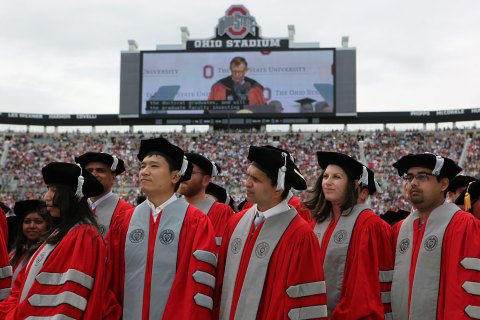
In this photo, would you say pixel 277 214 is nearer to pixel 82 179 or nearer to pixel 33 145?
pixel 82 179

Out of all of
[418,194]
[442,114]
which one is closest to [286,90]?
[442,114]

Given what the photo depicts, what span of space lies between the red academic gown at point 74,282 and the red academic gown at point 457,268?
259cm

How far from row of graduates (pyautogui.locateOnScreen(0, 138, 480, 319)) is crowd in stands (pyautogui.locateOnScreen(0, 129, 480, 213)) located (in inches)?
1158

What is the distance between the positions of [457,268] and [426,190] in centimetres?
80

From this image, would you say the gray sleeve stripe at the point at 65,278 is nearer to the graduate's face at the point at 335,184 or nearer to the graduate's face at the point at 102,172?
the graduate's face at the point at 102,172

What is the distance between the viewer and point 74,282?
4094mm

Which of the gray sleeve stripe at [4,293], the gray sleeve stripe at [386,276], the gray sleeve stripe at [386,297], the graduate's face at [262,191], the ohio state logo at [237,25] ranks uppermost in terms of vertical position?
the ohio state logo at [237,25]

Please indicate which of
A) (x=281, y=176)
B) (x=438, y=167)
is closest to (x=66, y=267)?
(x=281, y=176)

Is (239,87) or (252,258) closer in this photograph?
(252,258)

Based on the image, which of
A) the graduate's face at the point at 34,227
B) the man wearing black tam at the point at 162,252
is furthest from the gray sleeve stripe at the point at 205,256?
the graduate's face at the point at 34,227

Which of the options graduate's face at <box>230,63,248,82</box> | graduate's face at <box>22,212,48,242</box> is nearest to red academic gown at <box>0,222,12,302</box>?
graduate's face at <box>22,212,48,242</box>

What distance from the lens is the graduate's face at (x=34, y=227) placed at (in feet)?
19.8

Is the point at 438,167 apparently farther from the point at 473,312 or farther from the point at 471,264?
the point at 473,312

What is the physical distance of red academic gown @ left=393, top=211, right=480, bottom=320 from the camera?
167 inches
